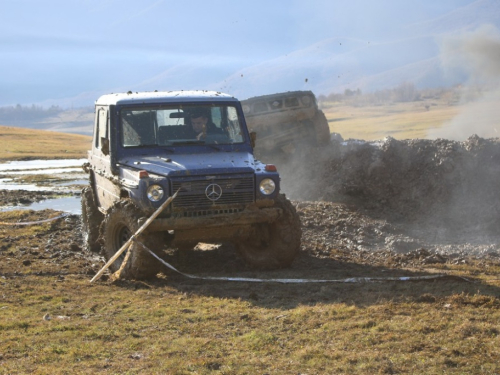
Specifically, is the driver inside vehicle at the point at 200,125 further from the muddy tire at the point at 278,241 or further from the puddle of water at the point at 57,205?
the puddle of water at the point at 57,205

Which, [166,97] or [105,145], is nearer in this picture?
[105,145]

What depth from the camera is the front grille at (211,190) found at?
31.2ft

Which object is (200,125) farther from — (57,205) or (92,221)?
(57,205)

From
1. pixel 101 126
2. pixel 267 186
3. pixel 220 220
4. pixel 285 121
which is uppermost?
pixel 101 126

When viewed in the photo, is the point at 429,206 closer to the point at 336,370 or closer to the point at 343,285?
the point at 343,285

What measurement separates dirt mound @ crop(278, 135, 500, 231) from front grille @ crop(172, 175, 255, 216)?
5.89 metres

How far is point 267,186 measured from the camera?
9.86 m

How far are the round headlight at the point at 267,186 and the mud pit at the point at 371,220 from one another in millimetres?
1021

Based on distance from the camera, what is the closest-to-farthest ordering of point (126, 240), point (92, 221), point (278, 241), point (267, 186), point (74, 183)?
point (267, 186) → point (278, 241) → point (126, 240) → point (92, 221) → point (74, 183)

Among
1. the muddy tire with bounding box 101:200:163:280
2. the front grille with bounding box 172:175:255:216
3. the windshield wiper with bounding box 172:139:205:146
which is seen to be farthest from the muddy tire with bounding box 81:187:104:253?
the front grille with bounding box 172:175:255:216

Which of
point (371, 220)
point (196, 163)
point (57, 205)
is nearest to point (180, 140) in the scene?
point (196, 163)

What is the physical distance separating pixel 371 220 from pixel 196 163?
5669mm

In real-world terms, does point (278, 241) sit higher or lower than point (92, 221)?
lower

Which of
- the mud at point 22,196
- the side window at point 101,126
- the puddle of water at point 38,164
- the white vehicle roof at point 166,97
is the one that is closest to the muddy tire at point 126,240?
the side window at point 101,126
